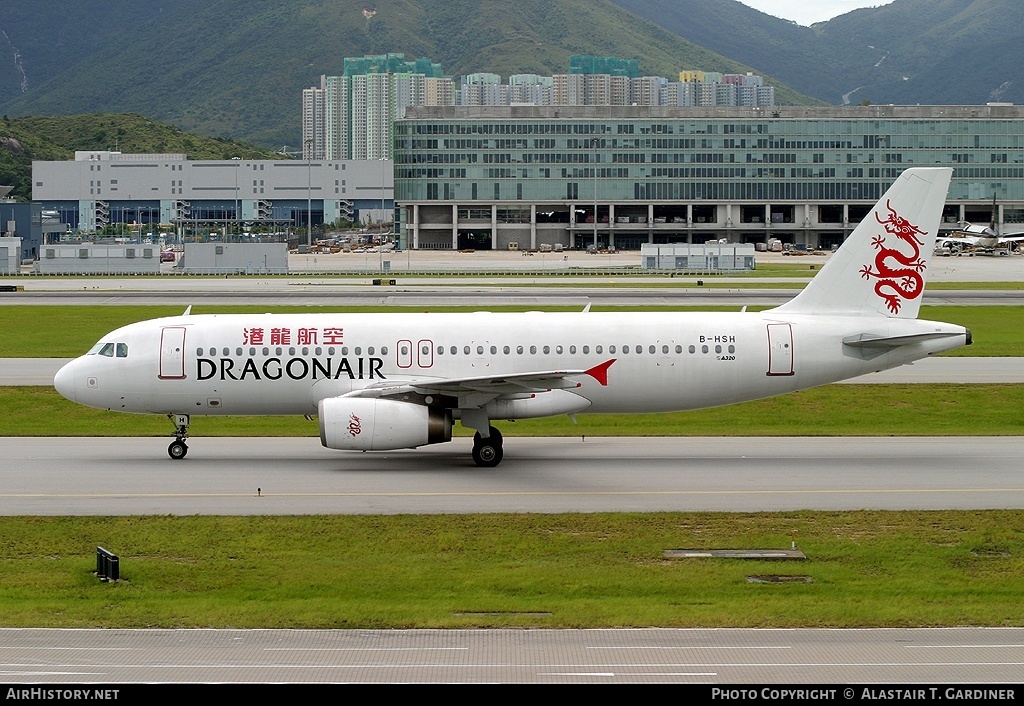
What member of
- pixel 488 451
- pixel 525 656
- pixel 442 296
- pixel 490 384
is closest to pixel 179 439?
pixel 488 451

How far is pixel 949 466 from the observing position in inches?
1321

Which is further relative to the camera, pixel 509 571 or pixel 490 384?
pixel 490 384

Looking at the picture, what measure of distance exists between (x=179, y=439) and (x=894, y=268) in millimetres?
20594

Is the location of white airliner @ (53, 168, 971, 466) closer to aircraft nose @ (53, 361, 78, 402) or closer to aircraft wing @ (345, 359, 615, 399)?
aircraft nose @ (53, 361, 78, 402)

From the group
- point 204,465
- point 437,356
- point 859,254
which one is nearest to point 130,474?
point 204,465

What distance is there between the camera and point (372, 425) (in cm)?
3212

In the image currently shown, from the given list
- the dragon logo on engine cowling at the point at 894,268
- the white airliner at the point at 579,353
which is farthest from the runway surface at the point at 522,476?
the dragon logo on engine cowling at the point at 894,268

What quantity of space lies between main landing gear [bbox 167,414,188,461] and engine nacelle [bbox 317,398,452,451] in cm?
491

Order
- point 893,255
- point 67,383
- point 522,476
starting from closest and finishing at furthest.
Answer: point 522,476 → point 67,383 → point 893,255

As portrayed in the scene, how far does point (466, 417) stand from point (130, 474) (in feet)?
28.9

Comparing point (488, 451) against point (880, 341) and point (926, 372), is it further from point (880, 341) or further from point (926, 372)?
point (926, 372)

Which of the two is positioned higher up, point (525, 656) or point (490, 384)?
point (490, 384)
